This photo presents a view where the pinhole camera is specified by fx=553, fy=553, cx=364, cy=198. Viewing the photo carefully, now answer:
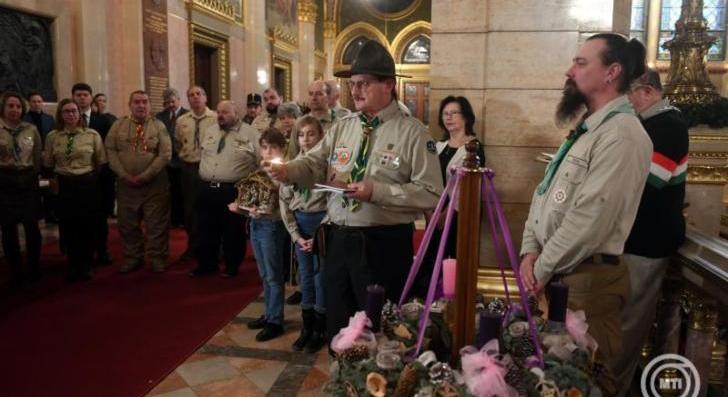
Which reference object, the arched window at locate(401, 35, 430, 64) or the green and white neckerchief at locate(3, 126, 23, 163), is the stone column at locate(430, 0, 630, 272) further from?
the arched window at locate(401, 35, 430, 64)

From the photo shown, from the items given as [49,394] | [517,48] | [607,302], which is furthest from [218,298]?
[607,302]

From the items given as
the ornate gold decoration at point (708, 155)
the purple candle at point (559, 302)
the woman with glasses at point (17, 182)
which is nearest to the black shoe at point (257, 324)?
the woman with glasses at point (17, 182)

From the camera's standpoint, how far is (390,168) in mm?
2258

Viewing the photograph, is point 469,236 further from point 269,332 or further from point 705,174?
point 269,332

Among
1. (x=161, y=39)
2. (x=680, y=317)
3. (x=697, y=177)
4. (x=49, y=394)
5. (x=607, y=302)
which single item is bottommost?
(x=49, y=394)

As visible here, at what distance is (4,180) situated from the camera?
4406mm

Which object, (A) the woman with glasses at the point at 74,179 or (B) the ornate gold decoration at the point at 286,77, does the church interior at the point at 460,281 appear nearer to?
(A) the woman with glasses at the point at 74,179

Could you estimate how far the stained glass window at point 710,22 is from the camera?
45.9ft

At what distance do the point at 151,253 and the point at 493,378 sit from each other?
4430 millimetres

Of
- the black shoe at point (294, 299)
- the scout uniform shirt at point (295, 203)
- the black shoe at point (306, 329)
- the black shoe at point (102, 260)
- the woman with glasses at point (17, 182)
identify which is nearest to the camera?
the scout uniform shirt at point (295, 203)

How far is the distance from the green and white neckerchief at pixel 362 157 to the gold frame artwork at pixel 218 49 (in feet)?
24.9

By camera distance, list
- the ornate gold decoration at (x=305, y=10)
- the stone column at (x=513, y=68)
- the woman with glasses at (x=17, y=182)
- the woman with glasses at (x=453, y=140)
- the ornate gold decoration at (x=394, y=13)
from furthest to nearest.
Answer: the ornate gold decoration at (x=394, y=13)
the ornate gold decoration at (x=305, y=10)
the woman with glasses at (x=17, y=182)
the woman with glasses at (x=453, y=140)
the stone column at (x=513, y=68)

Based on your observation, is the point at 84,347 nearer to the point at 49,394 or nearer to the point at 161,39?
the point at 49,394

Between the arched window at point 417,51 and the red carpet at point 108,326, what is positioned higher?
the arched window at point 417,51
